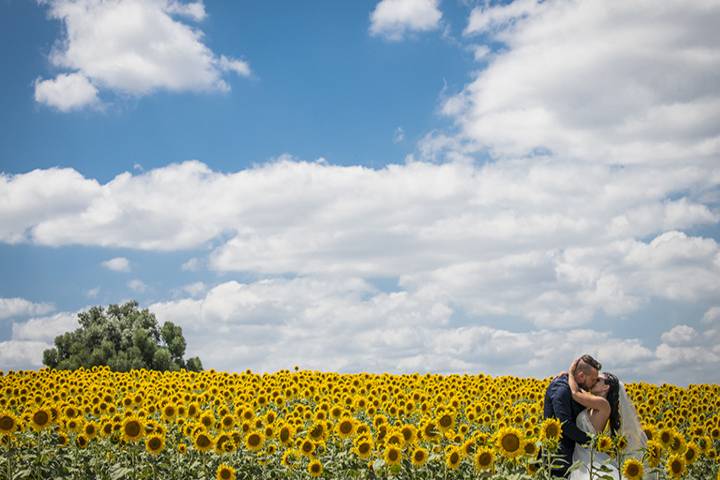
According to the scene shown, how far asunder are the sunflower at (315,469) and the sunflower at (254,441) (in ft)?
3.91

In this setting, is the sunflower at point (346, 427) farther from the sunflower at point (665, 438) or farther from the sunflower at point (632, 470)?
the sunflower at point (665, 438)

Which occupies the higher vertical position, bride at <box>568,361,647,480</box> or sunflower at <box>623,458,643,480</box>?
bride at <box>568,361,647,480</box>

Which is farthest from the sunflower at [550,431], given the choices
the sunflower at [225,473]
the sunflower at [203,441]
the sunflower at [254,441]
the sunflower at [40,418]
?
the sunflower at [40,418]

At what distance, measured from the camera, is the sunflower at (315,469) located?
31.5 feet

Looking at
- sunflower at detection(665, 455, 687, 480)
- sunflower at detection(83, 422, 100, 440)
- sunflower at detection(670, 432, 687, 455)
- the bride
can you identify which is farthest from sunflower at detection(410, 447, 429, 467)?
sunflower at detection(83, 422, 100, 440)

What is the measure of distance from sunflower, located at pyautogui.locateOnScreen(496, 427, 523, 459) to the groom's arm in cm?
184

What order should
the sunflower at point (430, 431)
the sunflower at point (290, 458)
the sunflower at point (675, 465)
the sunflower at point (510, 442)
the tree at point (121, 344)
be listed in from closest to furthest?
the sunflower at point (510, 442) → the sunflower at point (675, 465) → the sunflower at point (290, 458) → the sunflower at point (430, 431) → the tree at point (121, 344)

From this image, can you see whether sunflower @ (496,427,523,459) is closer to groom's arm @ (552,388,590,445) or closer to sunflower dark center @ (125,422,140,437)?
groom's arm @ (552,388,590,445)

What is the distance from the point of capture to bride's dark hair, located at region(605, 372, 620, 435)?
10070 millimetres

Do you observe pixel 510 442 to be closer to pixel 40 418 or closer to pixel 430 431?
pixel 430 431

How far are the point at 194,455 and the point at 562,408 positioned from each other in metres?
5.82

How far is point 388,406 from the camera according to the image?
47.9 ft

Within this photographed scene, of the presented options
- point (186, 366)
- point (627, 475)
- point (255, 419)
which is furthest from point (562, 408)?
point (186, 366)

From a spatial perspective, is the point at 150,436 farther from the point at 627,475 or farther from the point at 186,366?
the point at 186,366
